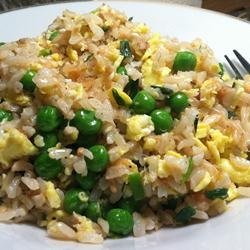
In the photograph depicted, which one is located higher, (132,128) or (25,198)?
(132,128)

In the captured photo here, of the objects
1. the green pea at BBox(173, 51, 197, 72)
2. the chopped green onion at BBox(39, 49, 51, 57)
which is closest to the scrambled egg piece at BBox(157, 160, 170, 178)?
the green pea at BBox(173, 51, 197, 72)

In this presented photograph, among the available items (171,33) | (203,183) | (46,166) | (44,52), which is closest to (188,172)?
(203,183)

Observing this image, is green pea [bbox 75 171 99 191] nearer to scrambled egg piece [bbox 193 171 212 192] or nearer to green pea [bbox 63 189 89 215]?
green pea [bbox 63 189 89 215]

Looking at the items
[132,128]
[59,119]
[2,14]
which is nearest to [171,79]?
[132,128]

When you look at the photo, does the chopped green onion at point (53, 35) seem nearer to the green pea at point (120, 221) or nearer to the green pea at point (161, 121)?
the green pea at point (161, 121)

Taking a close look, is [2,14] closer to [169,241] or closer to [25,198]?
[25,198]

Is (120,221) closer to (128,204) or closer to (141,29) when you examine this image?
(128,204)

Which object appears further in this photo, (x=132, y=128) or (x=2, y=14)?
(x=2, y=14)

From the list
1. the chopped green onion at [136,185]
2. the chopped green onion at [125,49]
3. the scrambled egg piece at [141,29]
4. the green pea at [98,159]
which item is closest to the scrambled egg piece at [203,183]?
the chopped green onion at [136,185]
